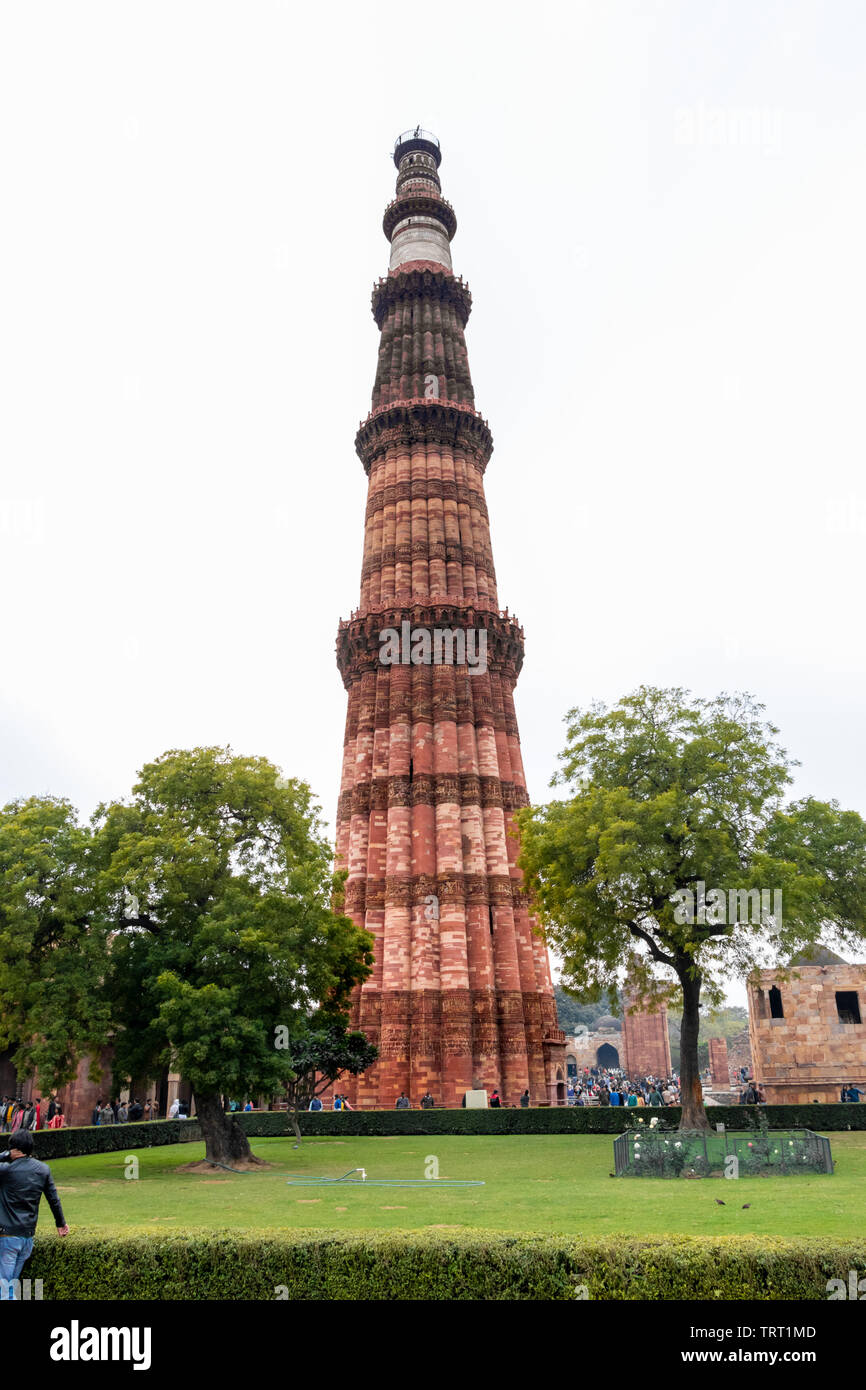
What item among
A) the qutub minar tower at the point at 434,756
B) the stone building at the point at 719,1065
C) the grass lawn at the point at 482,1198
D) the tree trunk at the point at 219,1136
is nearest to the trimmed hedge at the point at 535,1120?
the qutub minar tower at the point at 434,756

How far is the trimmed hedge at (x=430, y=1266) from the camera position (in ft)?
27.7

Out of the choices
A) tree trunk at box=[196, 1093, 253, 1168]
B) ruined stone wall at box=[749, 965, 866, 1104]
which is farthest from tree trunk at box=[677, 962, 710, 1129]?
ruined stone wall at box=[749, 965, 866, 1104]

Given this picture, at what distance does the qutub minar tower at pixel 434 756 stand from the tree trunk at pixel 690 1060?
1368cm

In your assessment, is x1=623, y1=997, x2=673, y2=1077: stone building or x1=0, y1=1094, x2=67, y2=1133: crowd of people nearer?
x1=0, y1=1094, x2=67, y2=1133: crowd of people

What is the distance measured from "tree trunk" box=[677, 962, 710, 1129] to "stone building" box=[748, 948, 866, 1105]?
17.5 metres

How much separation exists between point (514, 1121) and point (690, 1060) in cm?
841

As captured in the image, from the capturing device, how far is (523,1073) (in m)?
39.4

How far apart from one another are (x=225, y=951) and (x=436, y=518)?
107 ft

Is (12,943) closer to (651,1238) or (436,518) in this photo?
(651,1238)

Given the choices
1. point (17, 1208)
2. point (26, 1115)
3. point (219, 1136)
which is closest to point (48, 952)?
point (219, 1136)

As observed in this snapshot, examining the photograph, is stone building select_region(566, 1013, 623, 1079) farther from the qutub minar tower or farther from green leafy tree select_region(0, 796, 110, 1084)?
green leafy tree select_region(0, 796, 110, 1084)

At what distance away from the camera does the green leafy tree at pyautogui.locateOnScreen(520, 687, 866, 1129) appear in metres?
25.8

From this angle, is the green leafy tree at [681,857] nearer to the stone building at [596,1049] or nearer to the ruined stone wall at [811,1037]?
the ruined stone wall at [811,1037]

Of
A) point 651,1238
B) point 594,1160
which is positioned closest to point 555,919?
point 594,1160
